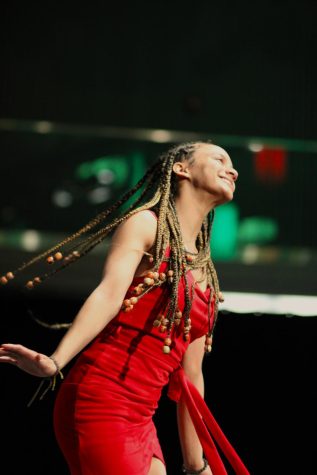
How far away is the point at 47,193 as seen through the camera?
371 centimetres

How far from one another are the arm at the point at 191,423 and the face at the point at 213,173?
1.18 feet

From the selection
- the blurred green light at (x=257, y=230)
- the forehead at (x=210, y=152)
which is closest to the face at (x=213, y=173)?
the forehead at (x=210, y=152)

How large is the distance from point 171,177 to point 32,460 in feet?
3.61

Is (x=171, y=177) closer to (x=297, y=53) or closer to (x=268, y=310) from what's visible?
(x=268, y=310)

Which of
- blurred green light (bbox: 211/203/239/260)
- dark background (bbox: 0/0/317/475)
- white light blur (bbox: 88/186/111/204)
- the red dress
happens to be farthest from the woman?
dark background (bbox: 0/0/317/475)

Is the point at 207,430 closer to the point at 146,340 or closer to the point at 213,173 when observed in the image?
the point at 146,340

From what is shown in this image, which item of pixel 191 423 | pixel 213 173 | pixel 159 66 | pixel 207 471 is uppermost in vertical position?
pixel 159 66

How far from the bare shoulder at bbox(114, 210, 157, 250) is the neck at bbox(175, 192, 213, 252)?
0.09m

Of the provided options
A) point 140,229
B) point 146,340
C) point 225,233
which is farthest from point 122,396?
point 225,233

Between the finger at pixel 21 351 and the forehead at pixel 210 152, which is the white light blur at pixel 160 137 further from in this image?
the finger at pixel 21 351

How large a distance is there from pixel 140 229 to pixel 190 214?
159 millimetres

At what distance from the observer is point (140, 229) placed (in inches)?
69.4

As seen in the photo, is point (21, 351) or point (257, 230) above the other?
point (257, 230)

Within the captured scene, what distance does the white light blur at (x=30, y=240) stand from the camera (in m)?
3.45
